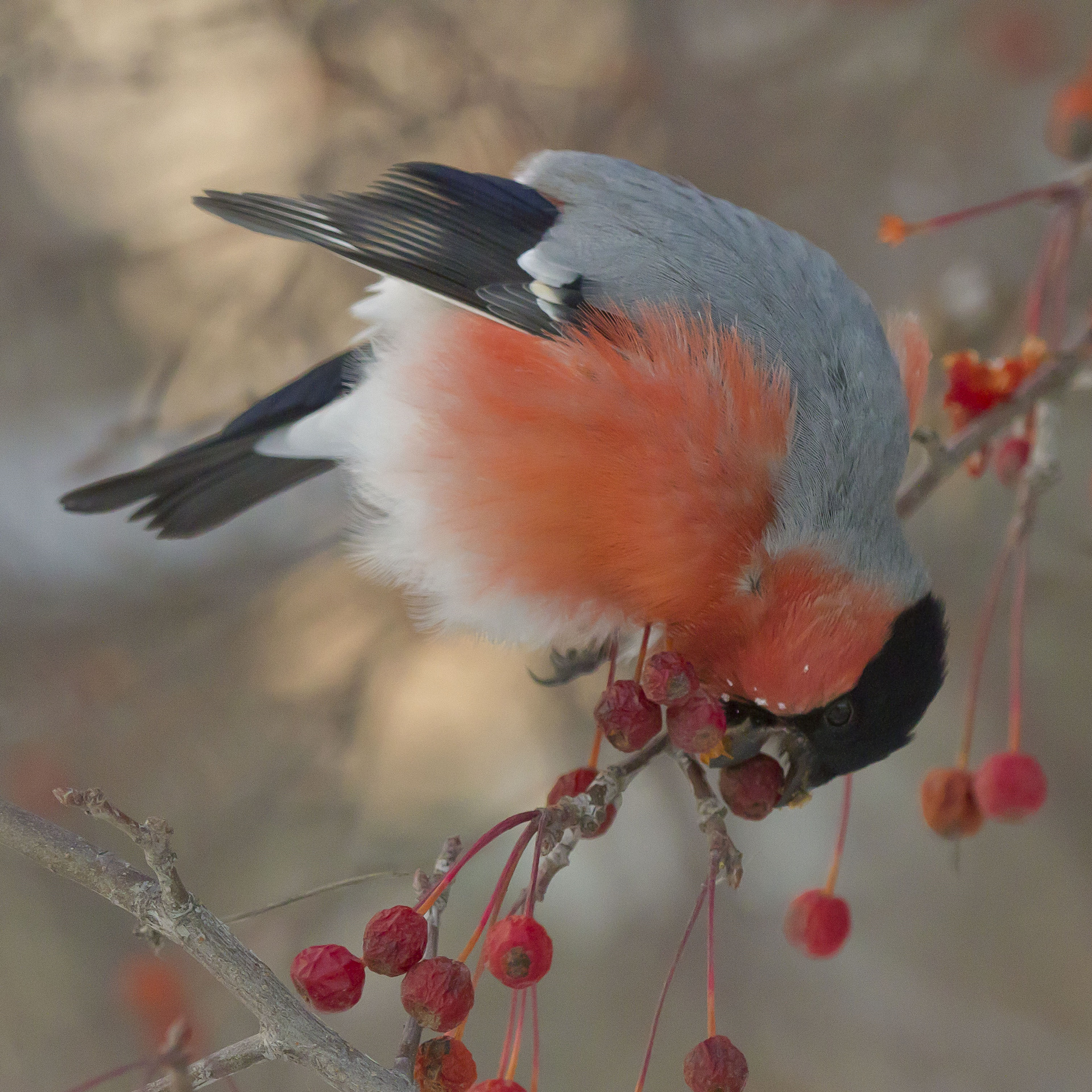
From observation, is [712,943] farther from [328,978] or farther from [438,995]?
[328,978]

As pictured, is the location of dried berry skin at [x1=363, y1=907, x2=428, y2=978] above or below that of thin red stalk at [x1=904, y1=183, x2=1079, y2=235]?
below

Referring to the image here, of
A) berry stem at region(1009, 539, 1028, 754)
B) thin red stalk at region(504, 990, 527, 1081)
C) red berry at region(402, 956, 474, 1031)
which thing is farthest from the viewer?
berry stem at region(1009, 539, 1028, 754)

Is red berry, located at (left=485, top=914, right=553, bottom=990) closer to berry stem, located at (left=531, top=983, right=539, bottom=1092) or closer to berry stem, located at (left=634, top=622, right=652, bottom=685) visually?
berry stem, located at (left=531, top=983, right=539, bottom=1092)

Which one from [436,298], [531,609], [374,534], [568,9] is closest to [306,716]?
[374,534]

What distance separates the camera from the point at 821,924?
5.02 ft

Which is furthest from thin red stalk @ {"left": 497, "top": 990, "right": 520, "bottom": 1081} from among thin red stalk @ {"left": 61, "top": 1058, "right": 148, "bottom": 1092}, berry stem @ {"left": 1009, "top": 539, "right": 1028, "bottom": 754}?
berry stem @ {"left": 1009, "top": 539, "right": 1028, "bottom": 754}

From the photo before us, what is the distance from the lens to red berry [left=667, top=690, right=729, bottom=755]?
1376mm

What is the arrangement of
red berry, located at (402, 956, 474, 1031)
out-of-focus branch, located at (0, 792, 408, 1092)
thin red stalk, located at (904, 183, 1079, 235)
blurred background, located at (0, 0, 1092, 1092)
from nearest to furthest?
out-of-focus branch, located at (0, 792, 408, 1092) < red berry, located at (402, 956, 474, 1031) < thin red stalk, located at (904, 183, 1079, 235) < blurred background, located at (0, 0, 1092, 1092)

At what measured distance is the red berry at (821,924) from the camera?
5.02 feet

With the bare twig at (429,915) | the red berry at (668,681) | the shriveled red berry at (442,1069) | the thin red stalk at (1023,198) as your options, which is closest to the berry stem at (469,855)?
the bare twig at (429,915)

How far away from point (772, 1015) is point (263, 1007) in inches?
63.8

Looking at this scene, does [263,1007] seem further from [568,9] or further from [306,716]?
[568,9]

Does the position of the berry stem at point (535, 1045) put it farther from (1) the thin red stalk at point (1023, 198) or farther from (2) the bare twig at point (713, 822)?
(1) the thin red stalk at point (1023, 198)

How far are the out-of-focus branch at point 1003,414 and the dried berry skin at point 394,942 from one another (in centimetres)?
111
